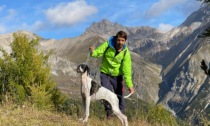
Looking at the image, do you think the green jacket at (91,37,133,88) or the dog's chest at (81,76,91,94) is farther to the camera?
the green jacket at (91,37,133,88)

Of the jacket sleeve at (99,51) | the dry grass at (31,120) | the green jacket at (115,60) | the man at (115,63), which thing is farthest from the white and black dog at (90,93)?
the green jacket at (115,60)

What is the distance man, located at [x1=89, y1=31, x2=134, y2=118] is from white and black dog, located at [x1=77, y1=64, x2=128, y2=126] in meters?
0.72

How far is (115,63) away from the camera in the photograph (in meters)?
10.3

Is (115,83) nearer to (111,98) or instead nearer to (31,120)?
(111,98)

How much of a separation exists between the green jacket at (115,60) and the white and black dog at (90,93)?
1164 millimetres

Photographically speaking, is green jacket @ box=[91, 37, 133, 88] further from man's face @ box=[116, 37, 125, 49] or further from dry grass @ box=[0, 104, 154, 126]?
dry grass @ box=[0, 104, 154, 126]

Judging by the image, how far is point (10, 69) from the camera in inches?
1367

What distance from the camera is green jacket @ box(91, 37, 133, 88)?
32.7 feet

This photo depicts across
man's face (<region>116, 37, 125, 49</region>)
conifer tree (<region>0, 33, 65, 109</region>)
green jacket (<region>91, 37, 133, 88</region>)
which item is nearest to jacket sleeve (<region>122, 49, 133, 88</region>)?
green jacket (<region>91, 37, 133, 88</region>)

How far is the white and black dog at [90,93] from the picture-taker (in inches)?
336

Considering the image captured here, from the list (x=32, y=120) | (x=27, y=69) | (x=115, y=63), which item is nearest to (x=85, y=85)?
(x=32, y=120)

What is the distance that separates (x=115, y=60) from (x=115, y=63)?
14 cm

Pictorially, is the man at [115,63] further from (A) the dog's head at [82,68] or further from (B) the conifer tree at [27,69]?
(B) the conifer tree at [27,69]

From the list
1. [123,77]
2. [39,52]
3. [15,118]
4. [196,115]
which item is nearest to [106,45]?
[123,77]
